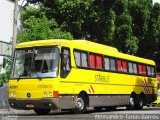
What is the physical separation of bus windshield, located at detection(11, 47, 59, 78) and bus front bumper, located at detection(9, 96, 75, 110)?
3.30 ft

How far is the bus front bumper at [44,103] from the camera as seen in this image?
19.1 meters

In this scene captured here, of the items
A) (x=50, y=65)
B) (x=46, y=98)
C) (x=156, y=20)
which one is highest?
(x=156, y=20)

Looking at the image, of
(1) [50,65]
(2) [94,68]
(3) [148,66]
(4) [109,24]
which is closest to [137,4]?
(4) [109,24]

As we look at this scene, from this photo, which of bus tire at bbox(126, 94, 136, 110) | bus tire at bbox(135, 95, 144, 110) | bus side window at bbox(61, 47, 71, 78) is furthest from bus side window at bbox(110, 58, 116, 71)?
bus side window at bbox(61, 47, 71, 78)

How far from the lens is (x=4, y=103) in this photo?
29.0 m

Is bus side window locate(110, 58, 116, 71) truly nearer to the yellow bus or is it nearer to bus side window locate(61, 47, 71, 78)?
the yellow bus

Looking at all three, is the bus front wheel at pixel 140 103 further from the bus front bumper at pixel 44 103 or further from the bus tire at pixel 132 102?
the bus front bumper at pixel 44 103

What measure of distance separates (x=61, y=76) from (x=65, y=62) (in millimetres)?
628

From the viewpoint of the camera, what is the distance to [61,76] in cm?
1944

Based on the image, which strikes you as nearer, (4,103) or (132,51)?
(4,103)

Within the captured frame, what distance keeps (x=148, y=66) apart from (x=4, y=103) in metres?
9.20

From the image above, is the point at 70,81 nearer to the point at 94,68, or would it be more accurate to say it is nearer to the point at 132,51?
the point at 94,68

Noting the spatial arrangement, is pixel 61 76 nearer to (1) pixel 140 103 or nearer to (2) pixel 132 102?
(2) pixel 132 102

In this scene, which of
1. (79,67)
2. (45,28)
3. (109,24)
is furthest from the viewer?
(109,24)
